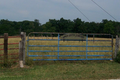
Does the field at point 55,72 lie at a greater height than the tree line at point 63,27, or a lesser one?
lesser

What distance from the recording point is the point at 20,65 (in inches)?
319

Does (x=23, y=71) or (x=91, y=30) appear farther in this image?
(x=91, y=30)

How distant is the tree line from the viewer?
61156mm

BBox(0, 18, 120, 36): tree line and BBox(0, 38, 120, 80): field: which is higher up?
BBox(0, 18, 120, 36): tree line

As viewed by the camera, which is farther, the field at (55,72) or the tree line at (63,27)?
the tree line at (63,27)

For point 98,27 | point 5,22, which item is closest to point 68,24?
point 98,27

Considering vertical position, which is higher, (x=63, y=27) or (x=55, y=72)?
(x=63, y=27)

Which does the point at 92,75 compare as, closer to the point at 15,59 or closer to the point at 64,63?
the point at 64,63

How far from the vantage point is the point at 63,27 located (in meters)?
81.4

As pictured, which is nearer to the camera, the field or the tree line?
the field

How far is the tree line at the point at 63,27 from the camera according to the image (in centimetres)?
6116

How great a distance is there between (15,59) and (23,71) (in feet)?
4.98

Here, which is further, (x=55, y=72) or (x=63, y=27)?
(x=63, y=27)

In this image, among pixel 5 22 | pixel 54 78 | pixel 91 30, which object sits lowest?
pixel 54 78
